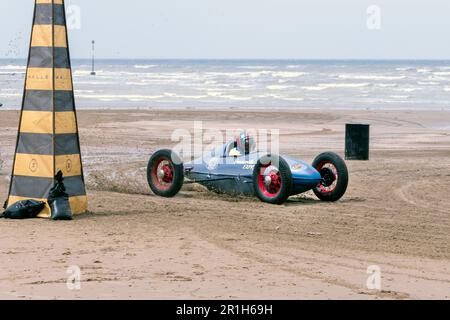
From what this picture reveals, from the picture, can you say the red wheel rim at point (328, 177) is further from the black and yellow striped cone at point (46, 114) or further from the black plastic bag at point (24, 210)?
the black plastic bag at point (24, 210)

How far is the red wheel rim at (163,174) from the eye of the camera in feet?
49.1

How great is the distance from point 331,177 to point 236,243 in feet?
13.7

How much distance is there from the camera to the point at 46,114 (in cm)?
1197

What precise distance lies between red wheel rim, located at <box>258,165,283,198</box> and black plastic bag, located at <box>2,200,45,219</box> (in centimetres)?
336

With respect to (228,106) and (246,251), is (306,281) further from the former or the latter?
(228,106)

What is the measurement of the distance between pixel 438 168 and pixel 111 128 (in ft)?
44.8

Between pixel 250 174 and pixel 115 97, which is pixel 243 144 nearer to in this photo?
pixel 250 174

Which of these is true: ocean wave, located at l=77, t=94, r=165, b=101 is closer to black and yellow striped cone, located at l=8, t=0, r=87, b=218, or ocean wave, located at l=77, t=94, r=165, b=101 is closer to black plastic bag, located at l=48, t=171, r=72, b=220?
black and yellow striped cone, located at l=8, t=0, r=87, b=218

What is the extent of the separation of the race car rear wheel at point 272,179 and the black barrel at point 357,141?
7.44 metres

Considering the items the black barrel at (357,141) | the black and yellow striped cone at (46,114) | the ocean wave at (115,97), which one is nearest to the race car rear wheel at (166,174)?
the black and yellow striped cone at (46,114)

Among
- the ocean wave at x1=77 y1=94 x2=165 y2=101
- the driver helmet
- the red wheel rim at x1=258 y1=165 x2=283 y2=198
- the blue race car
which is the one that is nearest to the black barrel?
the blue race car

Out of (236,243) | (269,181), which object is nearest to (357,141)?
(269,181)

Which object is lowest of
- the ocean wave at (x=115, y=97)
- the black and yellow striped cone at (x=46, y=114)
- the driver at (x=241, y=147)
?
the ocean wave at (x=115, y=97)

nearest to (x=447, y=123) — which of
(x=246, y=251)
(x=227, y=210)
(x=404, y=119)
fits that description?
(x=404, y=119)
